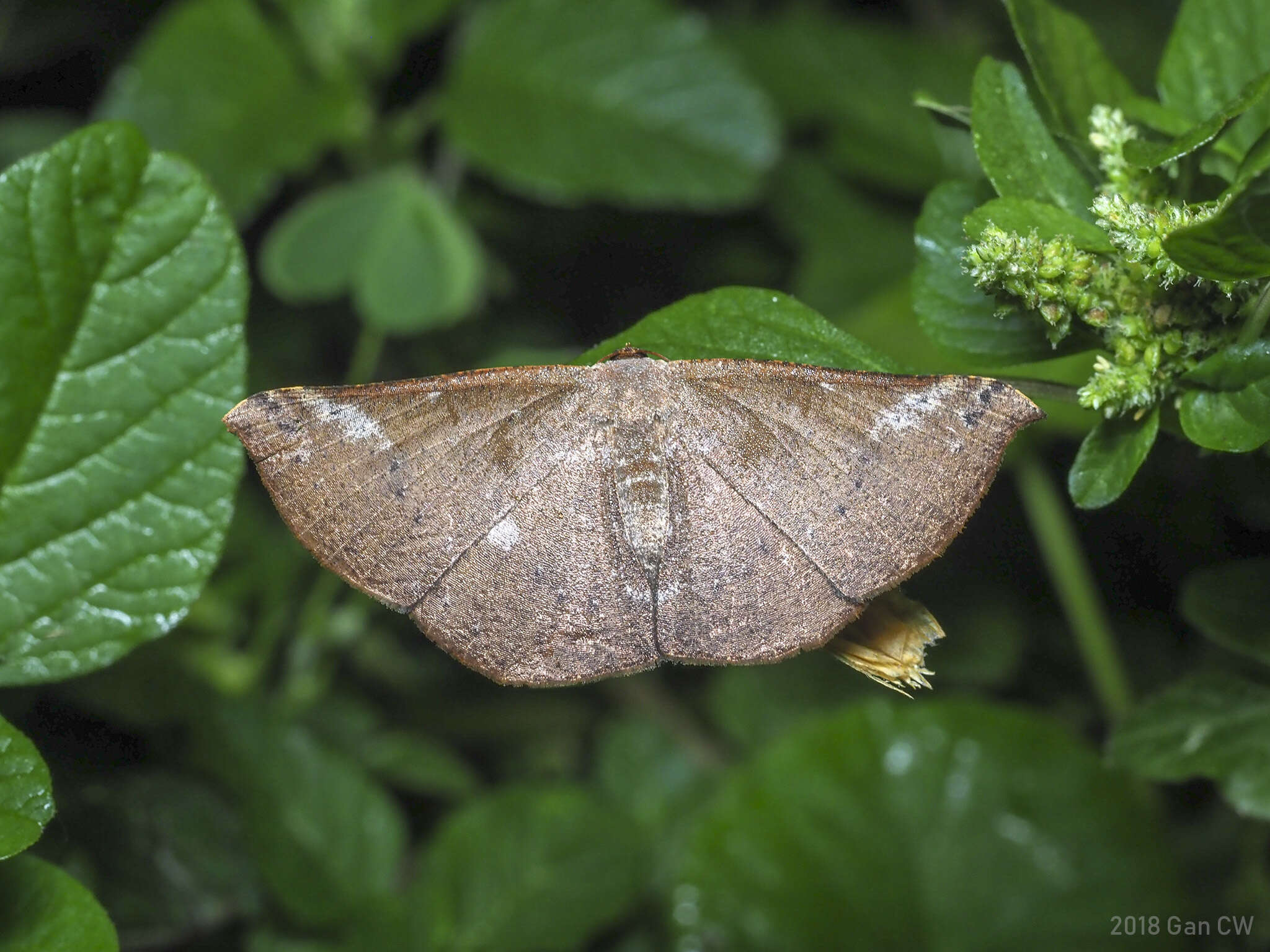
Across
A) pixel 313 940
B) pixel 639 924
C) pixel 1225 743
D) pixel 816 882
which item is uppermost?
pixel 1225 743

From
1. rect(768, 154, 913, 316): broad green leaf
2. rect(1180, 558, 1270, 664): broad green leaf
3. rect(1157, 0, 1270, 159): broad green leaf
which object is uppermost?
rect(1157, 0, 1270, 159): broad green leaf

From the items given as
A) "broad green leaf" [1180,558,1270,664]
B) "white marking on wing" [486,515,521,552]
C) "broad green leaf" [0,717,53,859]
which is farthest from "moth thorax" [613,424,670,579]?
"broad green leaf" [1180,558,1270,664]

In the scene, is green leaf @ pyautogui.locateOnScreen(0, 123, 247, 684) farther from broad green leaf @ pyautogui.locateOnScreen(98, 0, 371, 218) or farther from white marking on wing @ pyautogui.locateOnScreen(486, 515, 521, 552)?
broad green leaf @ pyautogui.locateOnScreen(98, 0, 371, 218)

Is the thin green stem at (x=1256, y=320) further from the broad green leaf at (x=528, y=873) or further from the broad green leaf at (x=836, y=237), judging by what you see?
the broad green leaf at (x=836, y=237)

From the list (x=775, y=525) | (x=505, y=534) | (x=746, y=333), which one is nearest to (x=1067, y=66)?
(x=746, y=333)

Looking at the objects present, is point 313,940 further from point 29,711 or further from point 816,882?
point 816,882

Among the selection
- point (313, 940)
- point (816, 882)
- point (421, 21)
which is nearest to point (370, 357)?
point (421, 21)
